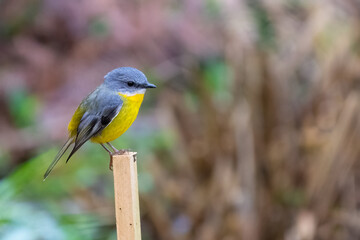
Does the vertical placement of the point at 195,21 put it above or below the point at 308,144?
above

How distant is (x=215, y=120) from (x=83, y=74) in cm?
131

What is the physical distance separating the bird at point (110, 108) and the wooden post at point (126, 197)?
0.25 m

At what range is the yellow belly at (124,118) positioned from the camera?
1362 mm

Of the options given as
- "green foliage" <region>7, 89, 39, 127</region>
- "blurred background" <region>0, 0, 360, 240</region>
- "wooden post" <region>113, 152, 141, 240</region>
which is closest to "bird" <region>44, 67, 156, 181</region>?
"wooden post" <region>113, 152, 141, 240</region>

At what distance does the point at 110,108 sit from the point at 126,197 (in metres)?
0.34

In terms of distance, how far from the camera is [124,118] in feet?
4.46

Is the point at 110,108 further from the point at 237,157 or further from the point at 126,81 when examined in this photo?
the point at 237,157

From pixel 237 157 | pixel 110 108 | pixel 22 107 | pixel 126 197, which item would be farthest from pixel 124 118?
pixel 22 107

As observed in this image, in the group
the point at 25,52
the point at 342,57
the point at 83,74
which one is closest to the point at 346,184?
the point at 342,57

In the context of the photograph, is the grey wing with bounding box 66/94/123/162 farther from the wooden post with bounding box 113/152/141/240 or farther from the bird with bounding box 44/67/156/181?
the wooden post with bounding box 113/152/141/240

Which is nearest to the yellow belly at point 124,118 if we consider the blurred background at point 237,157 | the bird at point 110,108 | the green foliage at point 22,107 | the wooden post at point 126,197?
the bird at point 110,108

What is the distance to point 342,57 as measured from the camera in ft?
9.20

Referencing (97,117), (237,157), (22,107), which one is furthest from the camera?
(22,107)

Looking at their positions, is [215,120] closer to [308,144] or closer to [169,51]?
[308,144]
